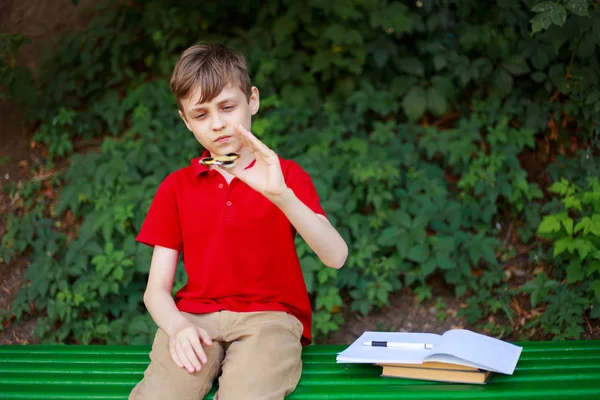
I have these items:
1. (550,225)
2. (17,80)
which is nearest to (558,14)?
(550,225)

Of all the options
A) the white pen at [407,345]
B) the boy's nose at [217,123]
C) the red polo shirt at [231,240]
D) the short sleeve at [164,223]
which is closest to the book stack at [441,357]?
the white pen at [407,345]

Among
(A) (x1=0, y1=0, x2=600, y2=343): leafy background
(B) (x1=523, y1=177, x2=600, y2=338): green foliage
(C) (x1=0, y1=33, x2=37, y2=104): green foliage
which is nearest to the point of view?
(B) (x1=523, y1=177, x2=600, y2=338): green foliage

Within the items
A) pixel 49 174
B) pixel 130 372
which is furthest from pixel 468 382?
pixel 49 174

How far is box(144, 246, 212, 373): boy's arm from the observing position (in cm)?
231

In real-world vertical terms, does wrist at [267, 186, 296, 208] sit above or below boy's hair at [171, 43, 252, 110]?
below

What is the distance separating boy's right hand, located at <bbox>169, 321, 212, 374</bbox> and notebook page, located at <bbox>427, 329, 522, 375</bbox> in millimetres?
704

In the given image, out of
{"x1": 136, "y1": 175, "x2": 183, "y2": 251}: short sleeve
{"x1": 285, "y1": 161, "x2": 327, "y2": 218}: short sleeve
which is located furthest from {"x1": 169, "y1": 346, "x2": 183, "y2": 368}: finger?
{"x1": 285, "y1": 161, "x2": 327, "y2": 218}: short sleeve

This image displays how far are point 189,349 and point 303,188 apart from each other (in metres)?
0.64

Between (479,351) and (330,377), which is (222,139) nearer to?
(330,377)

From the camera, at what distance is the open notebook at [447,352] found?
89.6 inches

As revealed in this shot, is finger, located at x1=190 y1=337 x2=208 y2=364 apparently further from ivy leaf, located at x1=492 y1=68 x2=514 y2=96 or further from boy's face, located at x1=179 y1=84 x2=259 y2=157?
ivy leaf, located at x1=492 y1=68 x2=514 y2=96

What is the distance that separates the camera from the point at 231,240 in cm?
251

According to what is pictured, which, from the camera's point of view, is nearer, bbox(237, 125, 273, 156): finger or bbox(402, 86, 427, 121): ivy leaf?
bbox(237, 125, 273, 156): finger

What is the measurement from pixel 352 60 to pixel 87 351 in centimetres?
322
